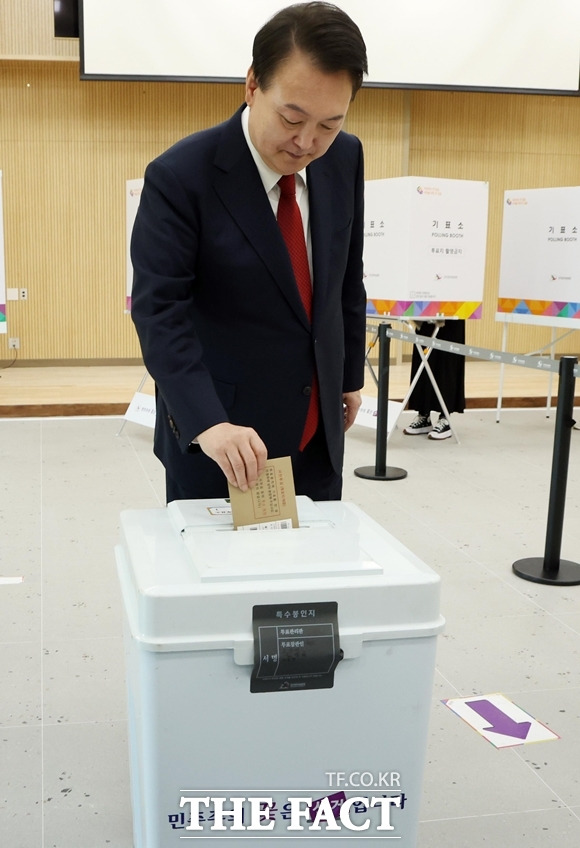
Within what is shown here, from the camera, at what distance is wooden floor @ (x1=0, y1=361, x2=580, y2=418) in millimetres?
6184

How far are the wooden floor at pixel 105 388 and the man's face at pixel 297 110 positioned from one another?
Answer: 431 centimetres

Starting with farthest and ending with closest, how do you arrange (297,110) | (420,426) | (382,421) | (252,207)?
(420,426), (382,421), (252,207), (297,110)

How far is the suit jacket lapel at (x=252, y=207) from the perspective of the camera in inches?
56.0

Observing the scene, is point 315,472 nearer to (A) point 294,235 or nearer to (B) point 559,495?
(A) point 294,235

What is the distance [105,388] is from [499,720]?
17.2 feet

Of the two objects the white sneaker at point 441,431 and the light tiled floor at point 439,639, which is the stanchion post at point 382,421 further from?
the white sneaker at point 441,431

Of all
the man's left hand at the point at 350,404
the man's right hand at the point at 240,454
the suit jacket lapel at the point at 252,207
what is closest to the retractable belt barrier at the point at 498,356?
the man's left hand at the point at 350,404

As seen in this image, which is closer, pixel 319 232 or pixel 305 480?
pixel 319 232

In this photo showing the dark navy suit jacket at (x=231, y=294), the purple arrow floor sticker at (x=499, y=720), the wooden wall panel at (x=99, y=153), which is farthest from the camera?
the wooden wall panel at (x=99, y=153)

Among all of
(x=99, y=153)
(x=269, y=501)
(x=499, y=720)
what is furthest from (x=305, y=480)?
(x=99, y=153)

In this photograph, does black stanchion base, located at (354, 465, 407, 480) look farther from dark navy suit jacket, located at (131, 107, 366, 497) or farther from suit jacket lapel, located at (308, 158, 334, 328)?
suit jacket lapel, located at (308, 158, 334, 328)

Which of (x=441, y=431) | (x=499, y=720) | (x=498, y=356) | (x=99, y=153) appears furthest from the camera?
(x=99, y=153)

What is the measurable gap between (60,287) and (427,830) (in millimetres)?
7203

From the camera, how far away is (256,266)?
143 cm
